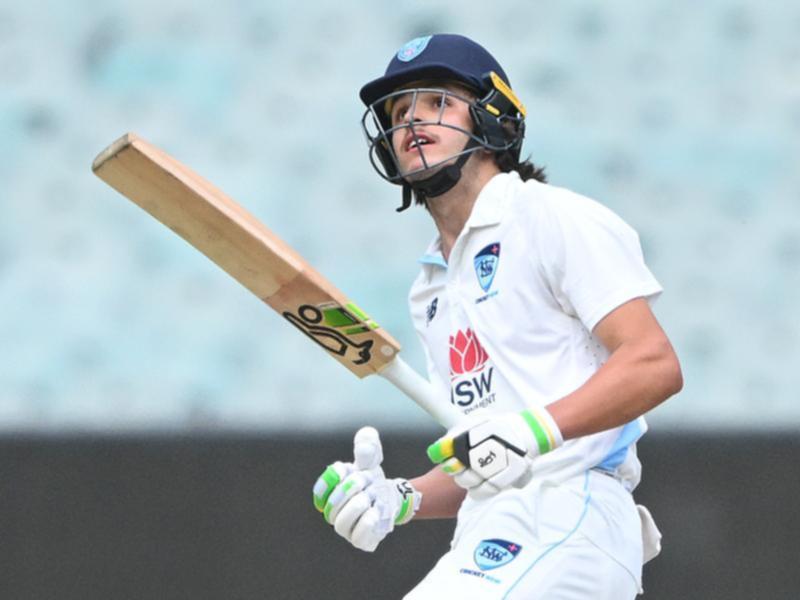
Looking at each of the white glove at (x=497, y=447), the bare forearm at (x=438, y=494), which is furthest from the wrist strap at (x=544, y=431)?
the bare forearm at (x=438, y=494)

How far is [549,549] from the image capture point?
2.02 m

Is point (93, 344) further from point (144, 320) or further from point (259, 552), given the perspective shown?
point (259, 552)

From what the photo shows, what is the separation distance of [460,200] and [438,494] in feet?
1.45

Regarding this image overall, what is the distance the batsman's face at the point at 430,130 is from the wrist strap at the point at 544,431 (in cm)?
48

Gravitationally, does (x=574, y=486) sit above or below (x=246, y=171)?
below

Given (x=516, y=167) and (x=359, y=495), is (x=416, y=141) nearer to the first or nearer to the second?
(x=516, y=167)

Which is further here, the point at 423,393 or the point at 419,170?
the point at 419,170

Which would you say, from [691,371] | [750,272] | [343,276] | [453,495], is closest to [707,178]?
[750,272]

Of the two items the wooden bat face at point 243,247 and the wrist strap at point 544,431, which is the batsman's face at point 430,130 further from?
the wrist strap at point 544,431

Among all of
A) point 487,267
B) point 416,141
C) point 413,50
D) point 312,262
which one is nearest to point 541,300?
point 487,267

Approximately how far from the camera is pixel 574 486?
209cm

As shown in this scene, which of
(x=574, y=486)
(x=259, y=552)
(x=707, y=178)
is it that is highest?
(x=707, y=178)

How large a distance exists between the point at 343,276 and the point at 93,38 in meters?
0.87

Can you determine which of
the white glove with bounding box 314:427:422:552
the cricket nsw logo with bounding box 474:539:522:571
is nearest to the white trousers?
the cricket nsw logo with bounding box 474:539:522:571
